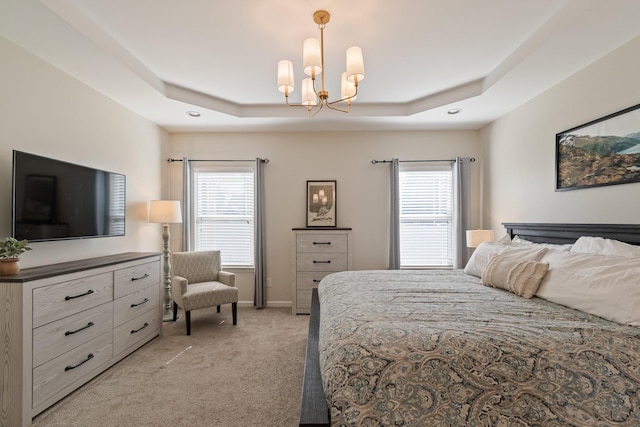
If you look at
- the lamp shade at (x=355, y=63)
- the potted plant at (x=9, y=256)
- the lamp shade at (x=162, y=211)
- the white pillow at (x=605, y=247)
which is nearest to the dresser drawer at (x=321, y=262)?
the lamp shade at (x=162, y=211)

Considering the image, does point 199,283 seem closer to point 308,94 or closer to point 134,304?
point 134,304

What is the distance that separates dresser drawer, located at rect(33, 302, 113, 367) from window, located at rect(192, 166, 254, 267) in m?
2.01

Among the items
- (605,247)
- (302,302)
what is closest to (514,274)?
(605,247)

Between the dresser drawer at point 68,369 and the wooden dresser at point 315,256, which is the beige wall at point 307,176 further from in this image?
the dresser drawer at point 68,369

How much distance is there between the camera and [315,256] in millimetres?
3967

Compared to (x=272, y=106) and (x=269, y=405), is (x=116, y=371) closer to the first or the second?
(x=269, y=405)

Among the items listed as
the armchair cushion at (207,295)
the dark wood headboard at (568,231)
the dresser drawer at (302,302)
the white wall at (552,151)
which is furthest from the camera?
the dresser drawer at (302,302)

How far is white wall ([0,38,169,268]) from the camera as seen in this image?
2164mm

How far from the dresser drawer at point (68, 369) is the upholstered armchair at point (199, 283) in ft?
2.75

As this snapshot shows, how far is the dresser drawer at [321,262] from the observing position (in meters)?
3.96

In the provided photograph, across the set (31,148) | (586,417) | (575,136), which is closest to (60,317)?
(31,148)

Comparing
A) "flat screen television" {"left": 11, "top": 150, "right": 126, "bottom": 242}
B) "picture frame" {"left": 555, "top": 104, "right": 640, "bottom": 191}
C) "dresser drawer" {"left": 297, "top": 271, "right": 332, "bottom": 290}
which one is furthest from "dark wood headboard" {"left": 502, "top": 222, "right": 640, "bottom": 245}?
"flat screen television" {"left": 11, "top": 150, "right": 126, "bottom": 242}

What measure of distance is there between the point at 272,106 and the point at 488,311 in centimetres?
325

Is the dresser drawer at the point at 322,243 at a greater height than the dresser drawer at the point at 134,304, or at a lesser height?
greater
